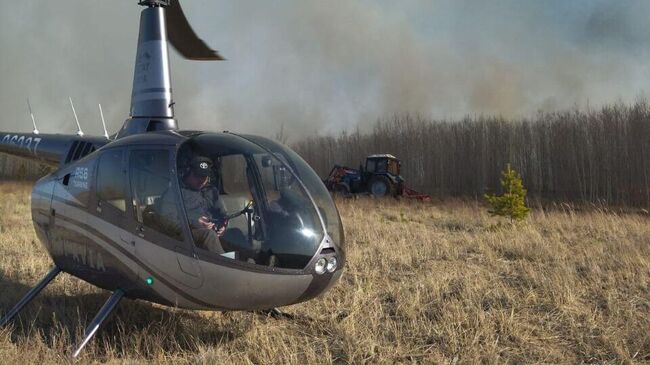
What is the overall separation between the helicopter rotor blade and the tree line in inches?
870

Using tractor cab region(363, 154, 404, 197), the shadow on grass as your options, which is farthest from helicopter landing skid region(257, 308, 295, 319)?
tractor cab region(363, 154, 404, 197)

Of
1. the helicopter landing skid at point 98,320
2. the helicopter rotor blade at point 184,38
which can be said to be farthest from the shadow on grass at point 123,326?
the helicopter rotor blade at point 184,38

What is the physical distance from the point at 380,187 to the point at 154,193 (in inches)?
885

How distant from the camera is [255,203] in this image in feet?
14.1

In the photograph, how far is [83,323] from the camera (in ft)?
17.0

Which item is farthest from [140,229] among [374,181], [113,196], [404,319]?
[374,181]

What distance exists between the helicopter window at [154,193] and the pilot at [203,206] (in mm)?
112

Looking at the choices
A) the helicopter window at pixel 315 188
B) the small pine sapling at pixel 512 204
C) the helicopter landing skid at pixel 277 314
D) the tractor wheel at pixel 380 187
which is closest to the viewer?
the helicopter window at pixel 315 188

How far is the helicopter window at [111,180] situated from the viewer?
172 inches

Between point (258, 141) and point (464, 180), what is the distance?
3051cm

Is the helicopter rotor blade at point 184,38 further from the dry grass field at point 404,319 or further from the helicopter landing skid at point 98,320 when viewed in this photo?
the helicopter landing skid at point 98,320

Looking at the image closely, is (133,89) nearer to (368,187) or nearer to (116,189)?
(116,189)

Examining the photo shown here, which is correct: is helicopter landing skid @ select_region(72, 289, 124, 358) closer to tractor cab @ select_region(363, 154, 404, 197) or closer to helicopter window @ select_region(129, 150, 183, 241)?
helicopter window @ select_region(129, 150, 183, 241)

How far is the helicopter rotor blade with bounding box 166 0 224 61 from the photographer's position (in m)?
7.27
